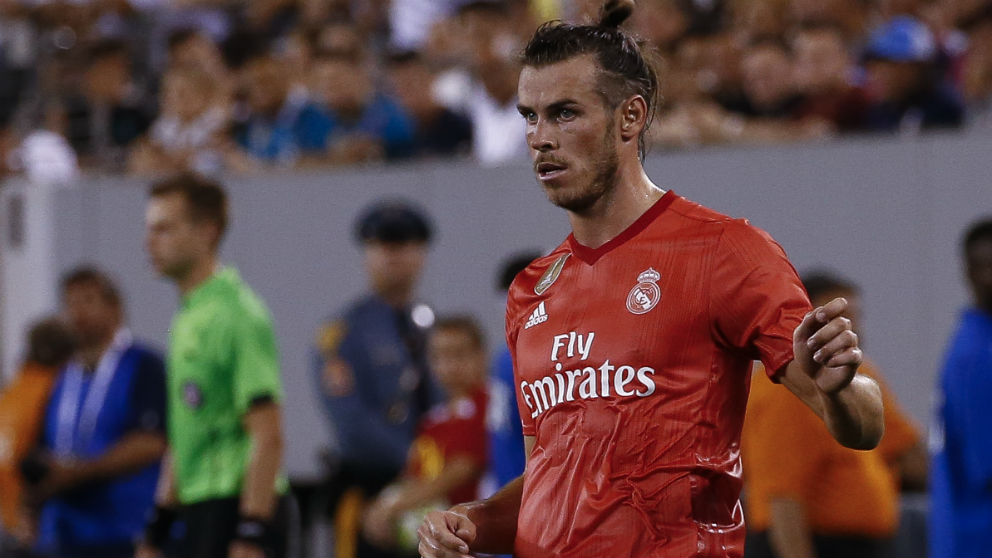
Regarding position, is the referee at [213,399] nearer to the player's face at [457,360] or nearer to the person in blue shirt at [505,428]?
the person in blue shirt at [505,428]

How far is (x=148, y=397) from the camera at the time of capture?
7.59 m

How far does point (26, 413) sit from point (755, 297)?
6143 millimetres

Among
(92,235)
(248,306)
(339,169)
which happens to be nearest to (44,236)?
(92,235)

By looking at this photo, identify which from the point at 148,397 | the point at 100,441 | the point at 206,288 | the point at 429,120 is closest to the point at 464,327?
the point at 206,288

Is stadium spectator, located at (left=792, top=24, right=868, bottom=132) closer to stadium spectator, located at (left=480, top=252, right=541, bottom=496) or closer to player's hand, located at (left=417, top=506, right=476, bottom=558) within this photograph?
stadium spectator, located at (left=480, top=252, right=541, bottom=496)

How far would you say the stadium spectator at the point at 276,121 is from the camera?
9.92 meters

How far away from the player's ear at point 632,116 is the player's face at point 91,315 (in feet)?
17.1

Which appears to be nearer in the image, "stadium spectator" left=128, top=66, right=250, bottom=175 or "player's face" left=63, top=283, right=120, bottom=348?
"player's face" left=63, top=283, right=120, bottom=348

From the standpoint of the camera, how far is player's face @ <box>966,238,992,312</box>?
5793 millimetres

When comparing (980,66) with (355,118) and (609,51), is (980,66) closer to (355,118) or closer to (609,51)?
(355,118)

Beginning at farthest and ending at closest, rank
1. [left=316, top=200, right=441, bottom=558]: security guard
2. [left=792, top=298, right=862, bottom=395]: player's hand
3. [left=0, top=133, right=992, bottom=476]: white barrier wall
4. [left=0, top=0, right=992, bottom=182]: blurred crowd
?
1. [left=0, top=0, right=992, bottom=182]: blurred crowd
2. [left=0, top=133, right=992, bottom=476]: white barrier wall
3. [left=316, top=200, right=441, bottom=558]: security guard
4. [left=792, top=298, right=862, bottom=395]: player's hand

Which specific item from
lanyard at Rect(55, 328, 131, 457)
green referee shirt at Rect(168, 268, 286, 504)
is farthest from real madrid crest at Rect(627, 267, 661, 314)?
lanyard at Rect(55, 328, 131, 457)

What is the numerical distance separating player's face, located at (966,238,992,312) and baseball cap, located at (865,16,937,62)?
267 centimetres

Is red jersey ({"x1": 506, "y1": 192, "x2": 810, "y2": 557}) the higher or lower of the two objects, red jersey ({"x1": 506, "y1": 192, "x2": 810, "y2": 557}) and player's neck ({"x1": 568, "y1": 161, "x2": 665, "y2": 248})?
the lower
